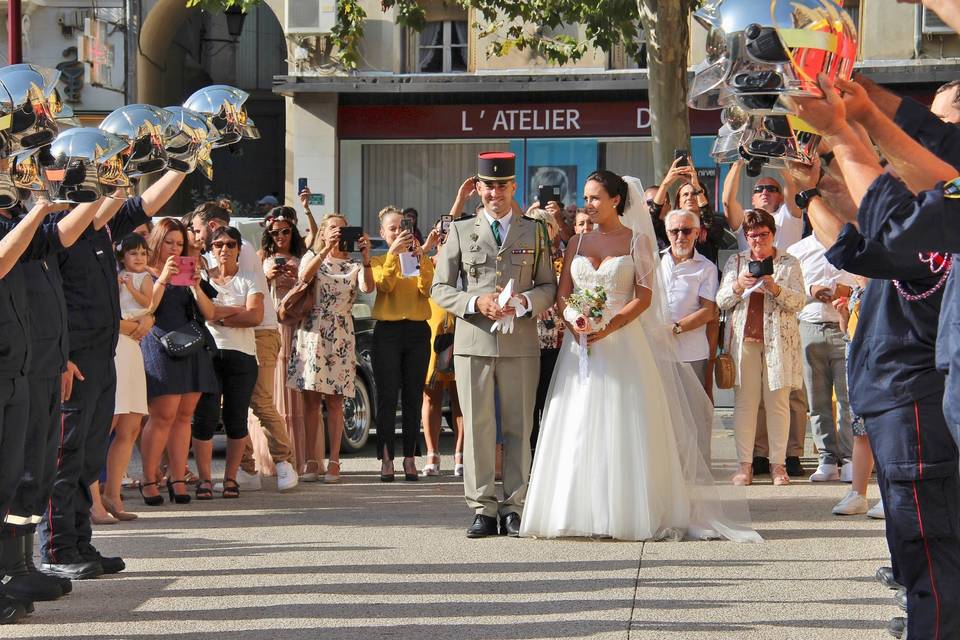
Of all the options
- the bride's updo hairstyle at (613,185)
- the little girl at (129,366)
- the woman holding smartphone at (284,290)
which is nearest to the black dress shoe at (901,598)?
the bride's updo hairstyle at (613,185)

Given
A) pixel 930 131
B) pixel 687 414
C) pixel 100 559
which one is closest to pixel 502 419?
pixel 687 414

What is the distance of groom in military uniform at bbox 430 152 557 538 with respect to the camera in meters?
9.14

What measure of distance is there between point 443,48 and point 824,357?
1739 centimetres

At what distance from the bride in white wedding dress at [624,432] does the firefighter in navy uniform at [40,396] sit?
3.07 m

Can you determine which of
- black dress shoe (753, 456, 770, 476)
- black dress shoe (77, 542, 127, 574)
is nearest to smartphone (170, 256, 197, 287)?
black dress shoe (77, 542, 127, 574)

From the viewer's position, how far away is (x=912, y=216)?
399 cm

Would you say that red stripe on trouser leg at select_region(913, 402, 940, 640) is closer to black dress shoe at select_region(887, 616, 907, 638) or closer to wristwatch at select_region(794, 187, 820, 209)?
wristwatch at select_region(794, 187, 820, 209)

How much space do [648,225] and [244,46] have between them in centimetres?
2734

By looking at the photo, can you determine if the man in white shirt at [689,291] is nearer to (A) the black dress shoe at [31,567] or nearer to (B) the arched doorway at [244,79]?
(A) the black dress shoe at [31,567]

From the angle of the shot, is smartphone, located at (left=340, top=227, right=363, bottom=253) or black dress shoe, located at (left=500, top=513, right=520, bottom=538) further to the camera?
smartphone, located at (left=340, top=227, right=363, bottom=253)

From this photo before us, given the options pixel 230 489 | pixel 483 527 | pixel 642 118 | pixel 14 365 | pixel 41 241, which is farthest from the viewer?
pixel 642 118

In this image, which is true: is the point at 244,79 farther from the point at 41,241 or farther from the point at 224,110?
the point at 41,241

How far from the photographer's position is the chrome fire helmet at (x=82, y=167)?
6.12 meters

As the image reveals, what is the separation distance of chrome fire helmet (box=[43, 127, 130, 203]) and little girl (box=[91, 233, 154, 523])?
11.6 feet
